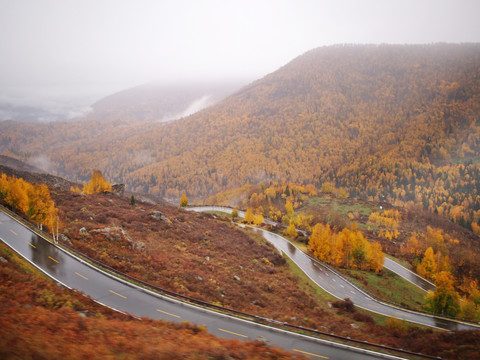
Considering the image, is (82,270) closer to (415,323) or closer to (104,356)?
(104,356)

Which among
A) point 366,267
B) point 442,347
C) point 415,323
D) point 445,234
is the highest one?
point 442,347

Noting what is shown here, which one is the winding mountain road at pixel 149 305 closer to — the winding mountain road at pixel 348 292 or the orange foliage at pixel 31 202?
the orange foliage at pixel 31 202

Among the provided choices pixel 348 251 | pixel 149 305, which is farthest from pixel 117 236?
pixel 348 251

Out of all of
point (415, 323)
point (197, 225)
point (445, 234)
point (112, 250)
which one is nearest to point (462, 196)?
point (445, 234)

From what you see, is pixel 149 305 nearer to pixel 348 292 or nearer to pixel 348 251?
pixel 348 292

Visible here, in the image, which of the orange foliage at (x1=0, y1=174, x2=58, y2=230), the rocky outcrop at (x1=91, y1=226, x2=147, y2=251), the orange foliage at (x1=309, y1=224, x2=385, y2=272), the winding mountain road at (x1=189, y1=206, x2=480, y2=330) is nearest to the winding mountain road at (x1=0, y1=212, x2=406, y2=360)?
the orange foliage at (x1=0, y1=174, x2=58, y2=230)

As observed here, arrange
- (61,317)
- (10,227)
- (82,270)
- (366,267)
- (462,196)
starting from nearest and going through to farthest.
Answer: (61,317) < (82,270) < (10,227) < (366,267) < (462,196)

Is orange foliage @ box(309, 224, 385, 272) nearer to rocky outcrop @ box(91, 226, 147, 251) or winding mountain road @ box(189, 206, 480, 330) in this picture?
winding mountain road @ box(189, 206, 480, 330)
